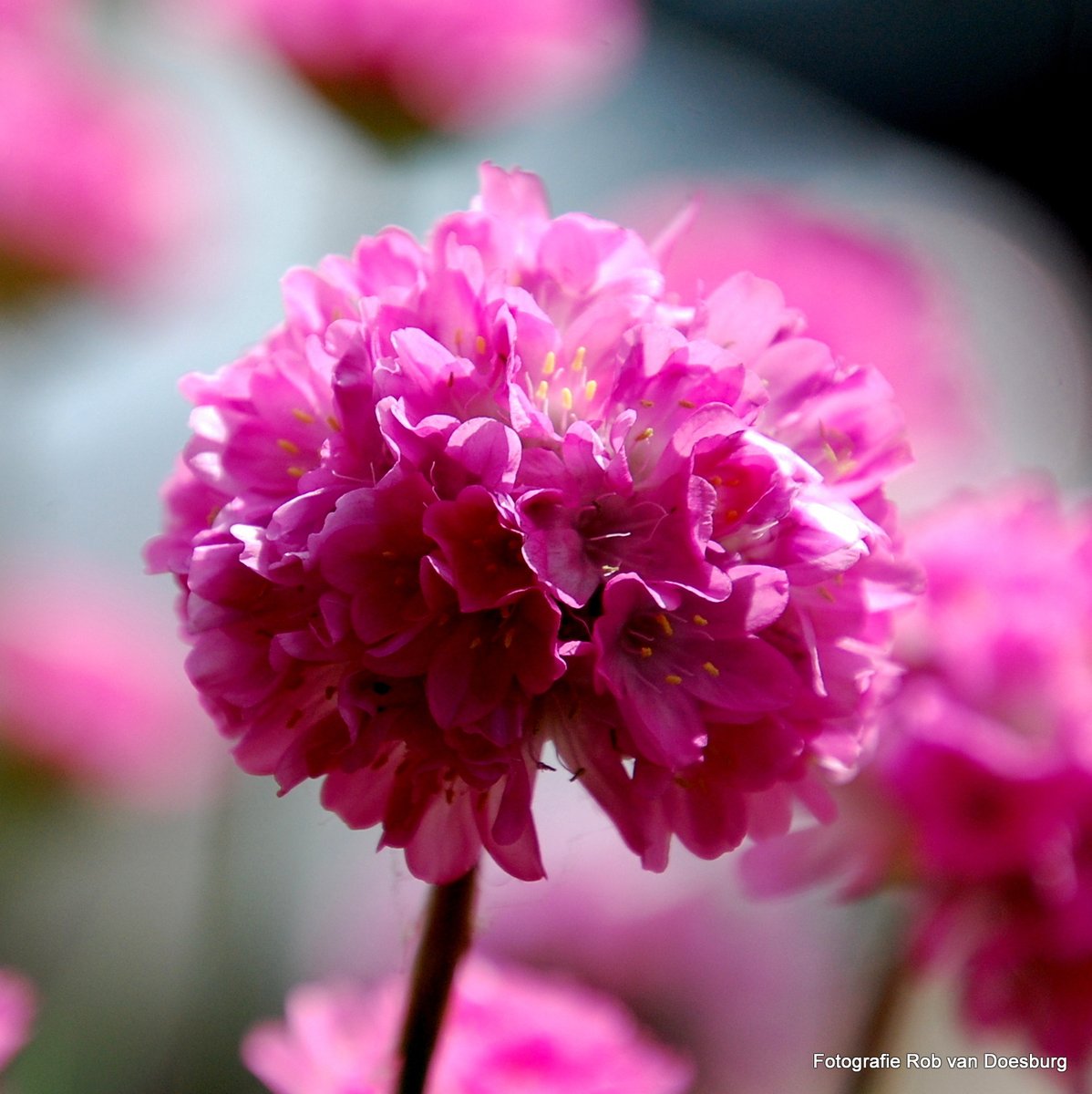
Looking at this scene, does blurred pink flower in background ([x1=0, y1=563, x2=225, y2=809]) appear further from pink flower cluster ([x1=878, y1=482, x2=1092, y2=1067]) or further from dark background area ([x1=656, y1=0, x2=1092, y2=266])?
dark background area ([x1=656, y1=0, x2=1092, y2=266])

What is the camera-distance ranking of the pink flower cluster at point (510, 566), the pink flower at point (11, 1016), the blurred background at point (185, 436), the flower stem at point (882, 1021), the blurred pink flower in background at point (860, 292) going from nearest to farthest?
the pink flower cluster at point (510, 566)
the pink flower at point (11, 1016)
the flower stem at point (882, 1021)
the blurred background at point (185, 436)
the blurred pink flower in background at point (860, 292)

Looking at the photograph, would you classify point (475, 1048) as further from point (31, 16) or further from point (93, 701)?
point (31, 16)

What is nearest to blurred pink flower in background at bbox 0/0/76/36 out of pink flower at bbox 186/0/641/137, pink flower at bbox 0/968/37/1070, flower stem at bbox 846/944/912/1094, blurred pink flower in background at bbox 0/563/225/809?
pink flower at bbox 186/0/641/137

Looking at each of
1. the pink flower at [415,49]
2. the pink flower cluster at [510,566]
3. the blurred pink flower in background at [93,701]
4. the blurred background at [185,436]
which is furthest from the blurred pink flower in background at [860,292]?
the pink flower cluster at [510,566]

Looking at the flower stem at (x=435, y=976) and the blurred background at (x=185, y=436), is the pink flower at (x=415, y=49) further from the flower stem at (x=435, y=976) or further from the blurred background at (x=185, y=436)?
the flower stem at (x=435, y=976)

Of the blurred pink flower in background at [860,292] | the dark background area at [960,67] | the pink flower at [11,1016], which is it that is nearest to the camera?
the pink flower at [11,1016]

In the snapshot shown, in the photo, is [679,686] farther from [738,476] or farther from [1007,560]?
[1007,560]

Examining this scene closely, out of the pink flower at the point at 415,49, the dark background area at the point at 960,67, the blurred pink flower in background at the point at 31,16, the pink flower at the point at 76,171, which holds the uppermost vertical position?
the dark background area at the point at 960,67

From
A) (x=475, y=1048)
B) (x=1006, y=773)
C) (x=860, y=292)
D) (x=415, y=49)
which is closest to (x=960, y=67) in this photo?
(x=860, y=292)

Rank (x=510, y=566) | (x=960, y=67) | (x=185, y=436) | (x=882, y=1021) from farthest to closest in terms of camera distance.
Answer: (x=960, y=67) < (x=185, y=436) < (x=882, y=1021) < (x=510, y=566)
